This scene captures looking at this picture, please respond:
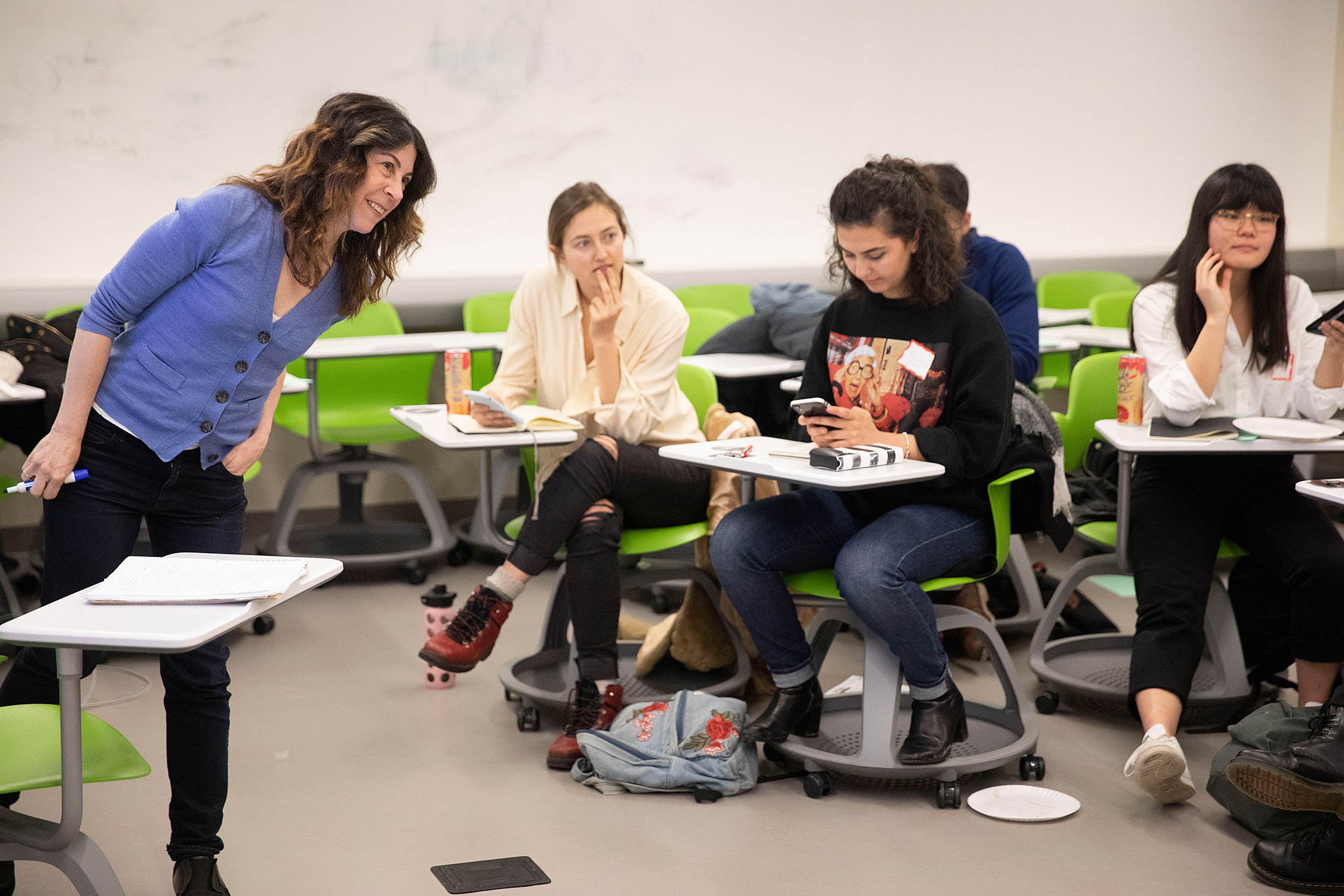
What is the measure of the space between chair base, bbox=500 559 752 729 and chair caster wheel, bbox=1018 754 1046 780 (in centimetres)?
75

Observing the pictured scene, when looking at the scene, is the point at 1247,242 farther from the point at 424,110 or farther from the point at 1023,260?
the point at 424,110

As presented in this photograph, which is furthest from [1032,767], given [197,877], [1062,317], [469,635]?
[1062,317]

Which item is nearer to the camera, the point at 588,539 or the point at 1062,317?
the point at 588,539

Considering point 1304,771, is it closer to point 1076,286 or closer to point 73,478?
point 73,478

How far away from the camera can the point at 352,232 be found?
2178mm

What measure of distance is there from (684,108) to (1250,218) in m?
3.48

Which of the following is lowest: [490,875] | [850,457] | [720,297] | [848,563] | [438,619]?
[490,875]

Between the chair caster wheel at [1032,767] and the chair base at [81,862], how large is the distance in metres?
1.88

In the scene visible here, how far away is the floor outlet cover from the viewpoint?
7.86 ft

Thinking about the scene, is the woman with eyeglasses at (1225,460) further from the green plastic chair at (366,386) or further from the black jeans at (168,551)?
the green plastic chair at (366,386)

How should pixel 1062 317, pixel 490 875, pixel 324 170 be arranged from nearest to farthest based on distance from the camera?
pixel 324 170 < pixel 490 875 < pixel 1062 317

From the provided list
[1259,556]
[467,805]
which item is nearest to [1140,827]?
[1259,556]

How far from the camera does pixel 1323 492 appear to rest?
7.70 feet

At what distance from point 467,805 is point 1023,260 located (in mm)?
2151
